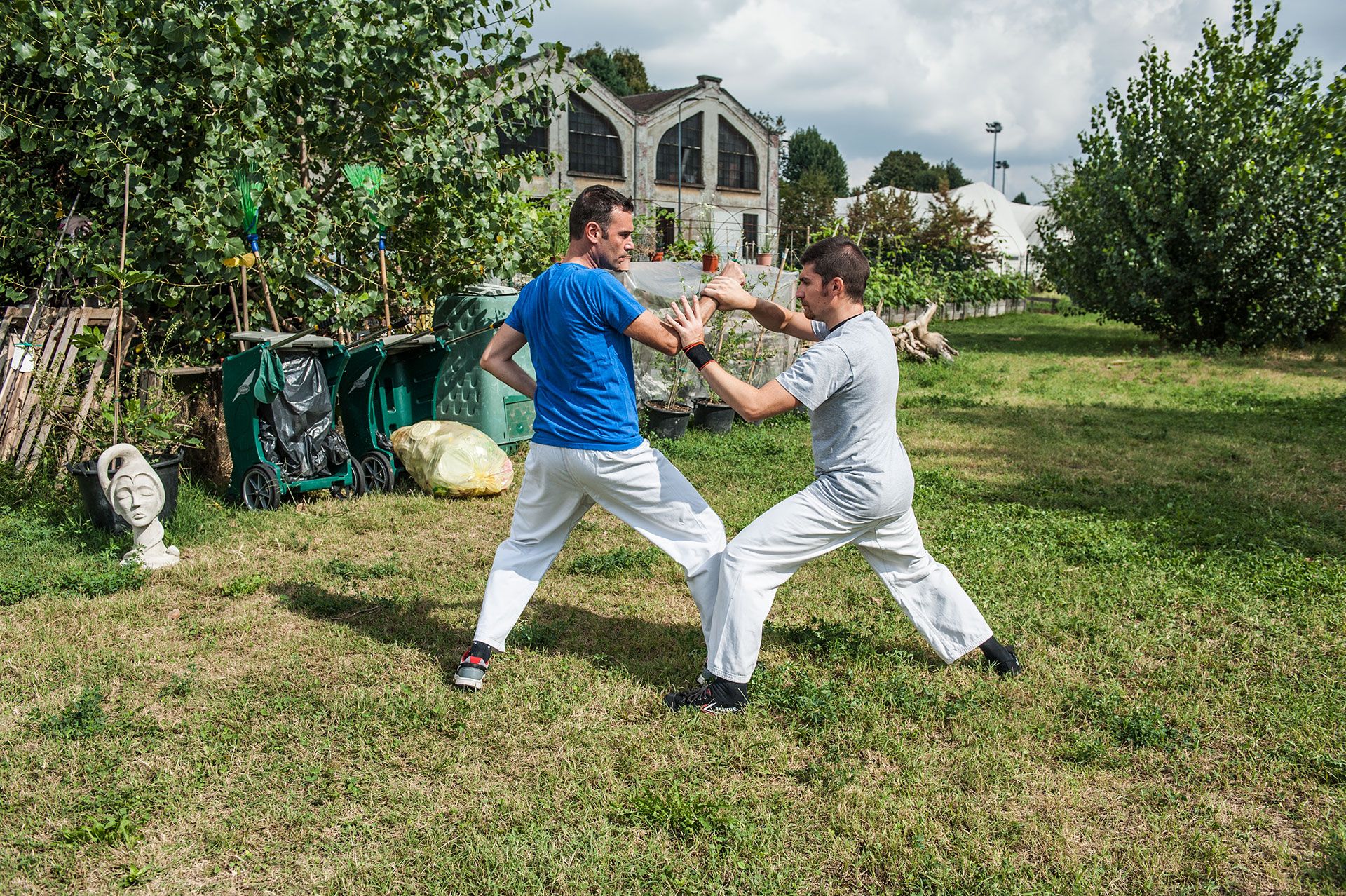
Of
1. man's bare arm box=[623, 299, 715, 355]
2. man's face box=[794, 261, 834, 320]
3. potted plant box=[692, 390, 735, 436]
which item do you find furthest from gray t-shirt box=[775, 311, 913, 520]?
potted plant box=[692, 390, 735, 436]

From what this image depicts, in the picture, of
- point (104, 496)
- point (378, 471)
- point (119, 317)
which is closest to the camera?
point (104, 496)

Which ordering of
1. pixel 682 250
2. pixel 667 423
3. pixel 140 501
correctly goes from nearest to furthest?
1. pixel 140 501
2. pixel 667 423
3. pixel 682 250

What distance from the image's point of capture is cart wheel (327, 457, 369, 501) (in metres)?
7.19

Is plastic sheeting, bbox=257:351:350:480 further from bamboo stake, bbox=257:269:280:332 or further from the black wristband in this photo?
the black wristband

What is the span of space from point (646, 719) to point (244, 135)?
217 inches

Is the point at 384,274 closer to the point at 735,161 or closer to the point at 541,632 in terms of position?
the point at 541,632

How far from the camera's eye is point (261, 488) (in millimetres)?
6770

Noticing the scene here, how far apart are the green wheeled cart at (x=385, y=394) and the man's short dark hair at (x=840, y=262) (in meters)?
3.91

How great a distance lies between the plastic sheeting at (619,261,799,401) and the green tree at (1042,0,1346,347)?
9418 millimetres

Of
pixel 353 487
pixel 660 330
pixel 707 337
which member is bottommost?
pixel 353 487

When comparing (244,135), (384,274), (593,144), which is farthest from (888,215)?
(244,135)

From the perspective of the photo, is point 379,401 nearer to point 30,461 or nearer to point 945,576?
point 30,461

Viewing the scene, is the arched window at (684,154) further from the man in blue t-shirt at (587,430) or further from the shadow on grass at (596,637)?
the man in blue t-shirt at (587,430)

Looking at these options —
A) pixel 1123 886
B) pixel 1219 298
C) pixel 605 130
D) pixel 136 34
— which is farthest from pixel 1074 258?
pixel 605 130
